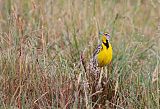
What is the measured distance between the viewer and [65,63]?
9.66 feet

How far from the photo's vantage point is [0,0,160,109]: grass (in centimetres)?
273

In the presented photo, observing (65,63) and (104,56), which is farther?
(104,56)

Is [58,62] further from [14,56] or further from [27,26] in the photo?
[27,26]

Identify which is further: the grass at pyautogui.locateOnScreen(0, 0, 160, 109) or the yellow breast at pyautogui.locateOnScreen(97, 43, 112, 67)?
the yellow breast at pyautogui.locateOnScreen(97, 43, 112, 67)

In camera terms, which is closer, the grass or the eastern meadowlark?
the grass

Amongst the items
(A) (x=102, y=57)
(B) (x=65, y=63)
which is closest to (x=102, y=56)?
(A) (x=102, y=57)

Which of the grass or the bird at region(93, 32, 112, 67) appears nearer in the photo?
the grass

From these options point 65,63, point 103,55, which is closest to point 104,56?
point 103,55

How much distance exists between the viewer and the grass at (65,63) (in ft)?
8.97

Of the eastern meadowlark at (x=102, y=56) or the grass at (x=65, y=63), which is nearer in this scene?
the grass at (x=65, y=63)

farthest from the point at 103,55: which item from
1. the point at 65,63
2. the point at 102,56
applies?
the point at 65,63

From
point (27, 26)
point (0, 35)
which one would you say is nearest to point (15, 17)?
point (0, 35)

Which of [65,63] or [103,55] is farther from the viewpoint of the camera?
[103,55]

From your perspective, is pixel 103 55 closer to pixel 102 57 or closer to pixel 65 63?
pixel 102 57
